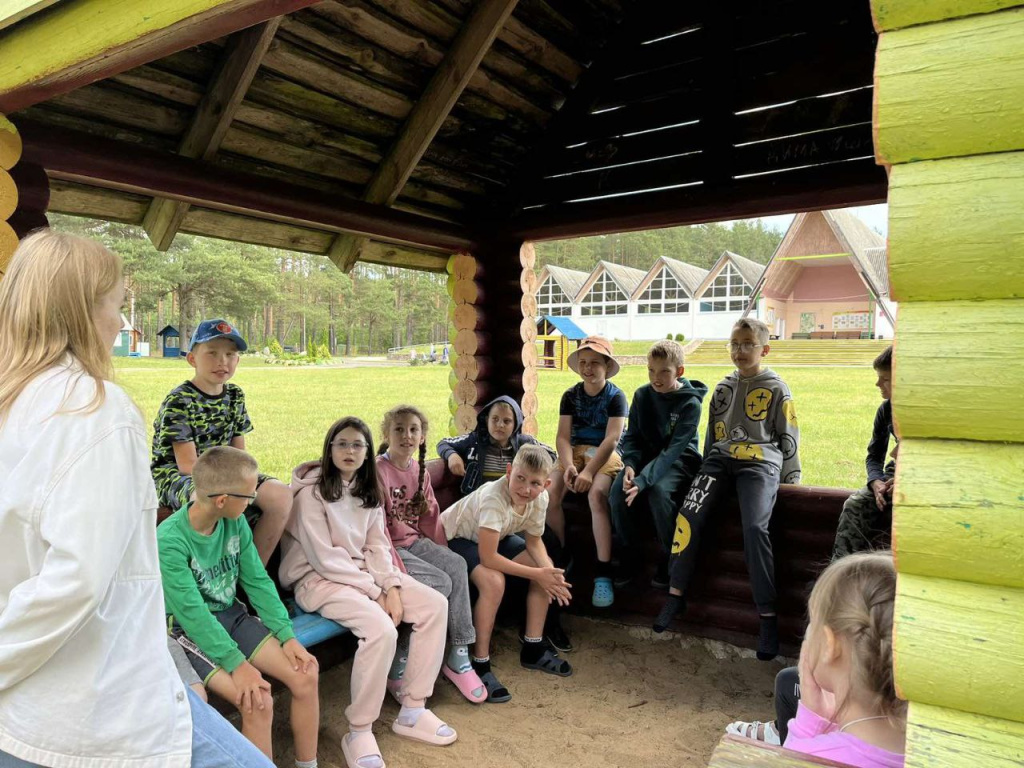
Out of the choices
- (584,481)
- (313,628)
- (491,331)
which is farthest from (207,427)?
(491,331)

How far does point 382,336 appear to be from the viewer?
19594 mm

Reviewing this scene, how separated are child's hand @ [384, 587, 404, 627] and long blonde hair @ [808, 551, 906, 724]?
2349 millimetres

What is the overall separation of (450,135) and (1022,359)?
5078mm

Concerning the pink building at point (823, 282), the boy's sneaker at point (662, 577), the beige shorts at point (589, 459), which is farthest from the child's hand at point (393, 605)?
the pink building at point (823, 282)

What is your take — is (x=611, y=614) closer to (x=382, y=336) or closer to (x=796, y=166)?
(x=796, y=166)

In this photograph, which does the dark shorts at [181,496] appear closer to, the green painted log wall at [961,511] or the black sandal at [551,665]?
the black sandal at [551,665]

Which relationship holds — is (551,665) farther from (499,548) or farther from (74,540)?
(74,540)

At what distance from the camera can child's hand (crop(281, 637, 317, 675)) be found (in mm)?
3027

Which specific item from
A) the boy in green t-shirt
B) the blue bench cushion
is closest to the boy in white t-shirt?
the blue bench cushion

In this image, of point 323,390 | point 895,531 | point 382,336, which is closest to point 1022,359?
point 895,531

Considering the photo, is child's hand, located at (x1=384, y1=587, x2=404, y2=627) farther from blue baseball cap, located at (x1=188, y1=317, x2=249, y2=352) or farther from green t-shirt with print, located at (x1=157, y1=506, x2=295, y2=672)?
blue baseball cap, located at (x1=188, y1=317, x2=249, y2=352)

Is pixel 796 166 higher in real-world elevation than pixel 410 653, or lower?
higher

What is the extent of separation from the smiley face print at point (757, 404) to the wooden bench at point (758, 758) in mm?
3149

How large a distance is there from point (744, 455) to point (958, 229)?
10.8 ft
